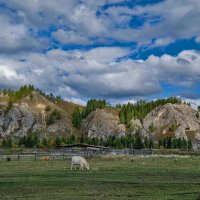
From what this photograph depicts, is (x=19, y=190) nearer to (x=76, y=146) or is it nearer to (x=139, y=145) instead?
(x=76, y=146)

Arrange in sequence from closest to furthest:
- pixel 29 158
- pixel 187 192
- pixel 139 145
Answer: pixel 187 192
pixel 29 158
pixel 139 145

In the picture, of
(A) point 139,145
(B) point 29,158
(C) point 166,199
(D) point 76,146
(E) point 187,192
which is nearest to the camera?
(C) point 166,199

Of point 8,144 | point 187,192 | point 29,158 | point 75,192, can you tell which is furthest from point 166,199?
point 8,144

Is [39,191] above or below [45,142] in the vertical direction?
below

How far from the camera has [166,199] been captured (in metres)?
20.4

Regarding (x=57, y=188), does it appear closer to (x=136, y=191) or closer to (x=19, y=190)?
(x=19, y=190)

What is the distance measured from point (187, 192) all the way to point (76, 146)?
4203 inches

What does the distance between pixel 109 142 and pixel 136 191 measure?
174 meters

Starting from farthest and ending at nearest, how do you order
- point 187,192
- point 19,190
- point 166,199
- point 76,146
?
point 76,146 → point 19,190 → point 187,192 → point 166,199

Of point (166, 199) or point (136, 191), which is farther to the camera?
point (136, 191)

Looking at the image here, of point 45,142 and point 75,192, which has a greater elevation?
point 45,142

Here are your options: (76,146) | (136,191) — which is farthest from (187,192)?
(76,146)

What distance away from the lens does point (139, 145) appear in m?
182

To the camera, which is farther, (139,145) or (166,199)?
(139,145)
